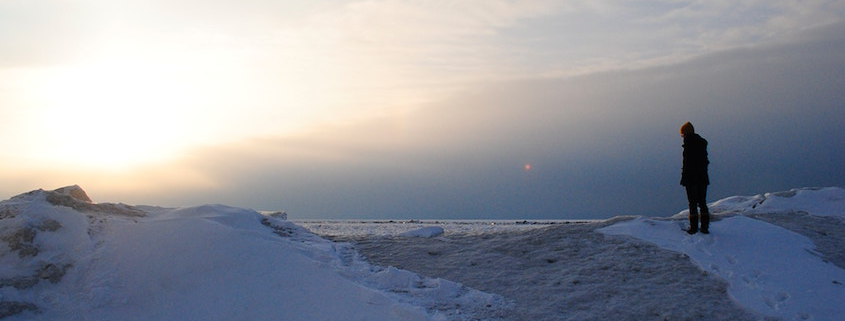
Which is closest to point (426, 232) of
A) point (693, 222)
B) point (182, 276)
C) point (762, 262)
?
point (693, 222)

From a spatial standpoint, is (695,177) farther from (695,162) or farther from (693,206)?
(693,206)

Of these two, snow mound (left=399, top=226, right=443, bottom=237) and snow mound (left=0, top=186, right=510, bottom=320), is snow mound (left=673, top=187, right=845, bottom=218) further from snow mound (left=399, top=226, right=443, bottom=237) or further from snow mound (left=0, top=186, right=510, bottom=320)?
snow mound (left=0, top=186, right=510, bottom=320)

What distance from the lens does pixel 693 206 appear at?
10938 mm

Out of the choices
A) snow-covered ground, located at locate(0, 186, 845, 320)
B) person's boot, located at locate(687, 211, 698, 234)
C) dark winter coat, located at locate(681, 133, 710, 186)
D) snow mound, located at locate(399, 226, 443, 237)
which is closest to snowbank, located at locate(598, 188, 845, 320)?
snow-covered ground, located at locate(0, 186, 845, 320)

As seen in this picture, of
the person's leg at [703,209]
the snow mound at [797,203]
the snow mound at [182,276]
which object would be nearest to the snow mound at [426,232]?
the snow mound at [182,276]

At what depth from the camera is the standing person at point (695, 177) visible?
10852 millimetres

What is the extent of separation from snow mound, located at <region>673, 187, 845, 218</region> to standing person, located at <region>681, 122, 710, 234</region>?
247 cm

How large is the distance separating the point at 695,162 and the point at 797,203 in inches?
245

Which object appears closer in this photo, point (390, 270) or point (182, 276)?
point (182, 276)

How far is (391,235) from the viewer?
13.0m

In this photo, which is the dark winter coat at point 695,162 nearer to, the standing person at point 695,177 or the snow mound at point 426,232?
the standing person at point 695,177

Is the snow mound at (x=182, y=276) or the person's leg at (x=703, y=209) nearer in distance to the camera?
the snow mound at (x=182, y=276)

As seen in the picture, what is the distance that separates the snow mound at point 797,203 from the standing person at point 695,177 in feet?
8.12

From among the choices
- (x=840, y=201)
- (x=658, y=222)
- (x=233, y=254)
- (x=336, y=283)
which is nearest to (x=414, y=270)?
(x=336, y=283)
